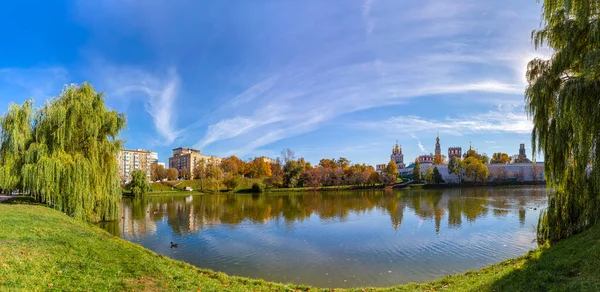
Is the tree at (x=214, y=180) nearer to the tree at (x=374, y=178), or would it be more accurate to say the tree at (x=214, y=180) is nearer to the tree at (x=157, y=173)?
the tree at (x=157, y=173)

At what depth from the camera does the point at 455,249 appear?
53.8ft

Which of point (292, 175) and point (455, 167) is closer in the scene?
point (292, 175)

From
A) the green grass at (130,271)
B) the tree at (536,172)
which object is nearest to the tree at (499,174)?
the tree at (536,172)

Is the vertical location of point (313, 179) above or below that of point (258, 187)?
above

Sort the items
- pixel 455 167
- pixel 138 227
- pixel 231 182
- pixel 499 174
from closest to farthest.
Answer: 1. pixel 138 227
2. pixel 231 182
3. pixel 455 167
4. pixel 499 174

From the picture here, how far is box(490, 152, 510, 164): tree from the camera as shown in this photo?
448 ft

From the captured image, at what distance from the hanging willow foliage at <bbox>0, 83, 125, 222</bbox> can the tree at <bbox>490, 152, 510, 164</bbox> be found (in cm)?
15215

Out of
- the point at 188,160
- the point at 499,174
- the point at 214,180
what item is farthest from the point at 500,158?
the point at 188,160

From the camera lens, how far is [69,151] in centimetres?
1898

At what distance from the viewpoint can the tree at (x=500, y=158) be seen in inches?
5379

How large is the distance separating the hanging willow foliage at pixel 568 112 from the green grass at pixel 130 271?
1.96 metres

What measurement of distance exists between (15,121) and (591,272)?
29194mm

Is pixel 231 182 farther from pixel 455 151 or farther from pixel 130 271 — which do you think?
pixel 455 151

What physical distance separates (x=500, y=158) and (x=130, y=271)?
163172 millimetres
